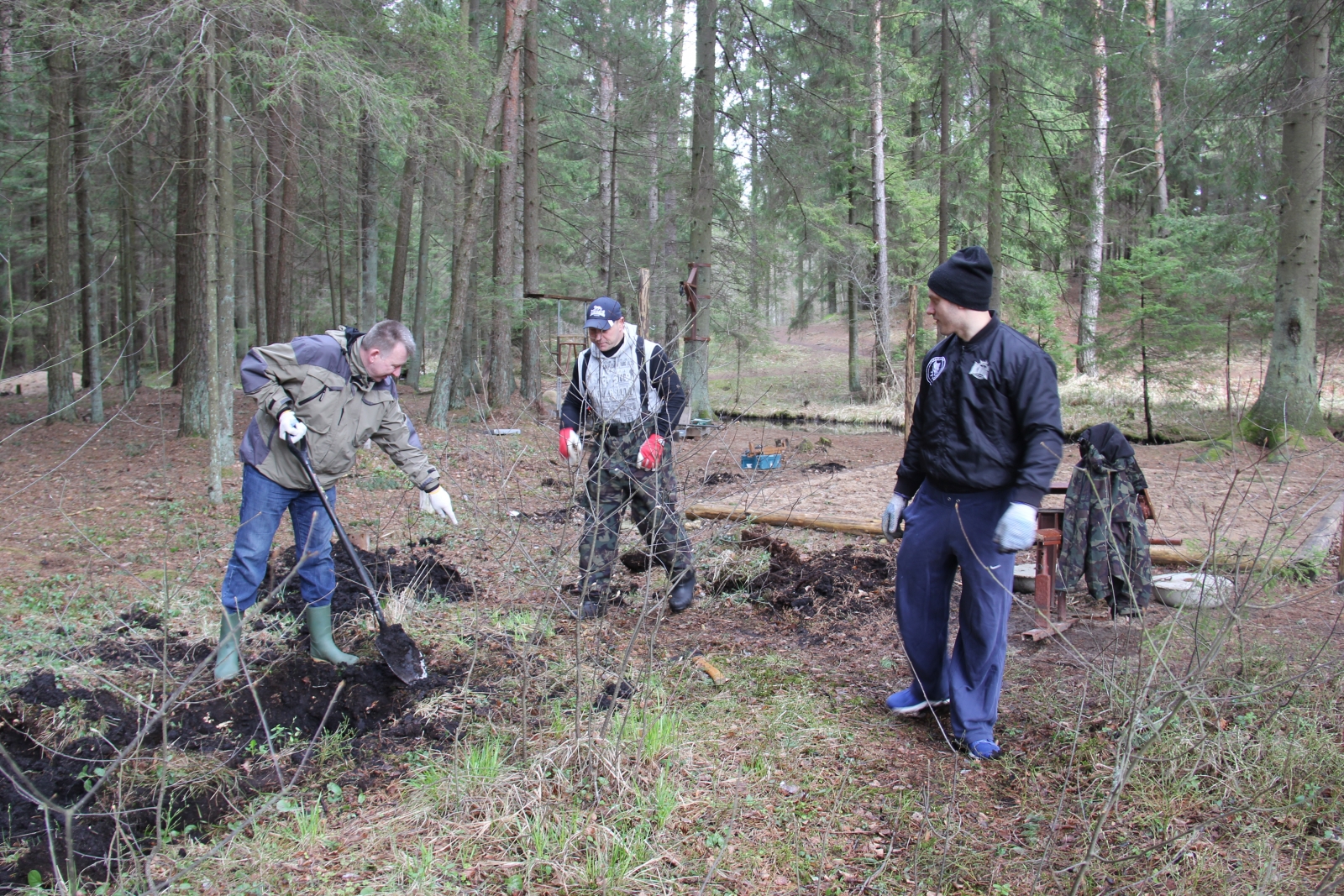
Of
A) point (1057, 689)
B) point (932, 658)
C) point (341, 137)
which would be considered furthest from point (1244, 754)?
point (341, 137)

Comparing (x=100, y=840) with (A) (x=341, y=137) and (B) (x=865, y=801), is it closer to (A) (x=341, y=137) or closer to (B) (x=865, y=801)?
(B) (x=865, y=801)

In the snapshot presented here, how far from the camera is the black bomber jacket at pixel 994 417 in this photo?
3.05 metres

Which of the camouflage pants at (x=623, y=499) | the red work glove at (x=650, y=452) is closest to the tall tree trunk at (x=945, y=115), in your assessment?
the camouflage pants at (x=623, y=499)

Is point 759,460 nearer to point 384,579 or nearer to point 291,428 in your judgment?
point 384,579

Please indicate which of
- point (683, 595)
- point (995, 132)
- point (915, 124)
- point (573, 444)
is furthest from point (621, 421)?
point (915, 124)

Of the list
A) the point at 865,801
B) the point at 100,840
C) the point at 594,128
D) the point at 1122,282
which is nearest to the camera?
the point at 100,840

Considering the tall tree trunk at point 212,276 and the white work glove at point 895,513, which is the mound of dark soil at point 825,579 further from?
the tall tree trunk at point 212,276

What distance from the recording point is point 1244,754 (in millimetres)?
3002

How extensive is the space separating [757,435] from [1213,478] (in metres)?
7.87

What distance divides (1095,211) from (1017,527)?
1450 centimetres

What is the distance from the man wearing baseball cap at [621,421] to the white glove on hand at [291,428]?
1.28 m

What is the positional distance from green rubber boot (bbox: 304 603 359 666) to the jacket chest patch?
3.02 meters

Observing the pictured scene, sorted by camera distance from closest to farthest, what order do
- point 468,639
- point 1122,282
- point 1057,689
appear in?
point 1057,689 < point 468,639 < point 1122,282

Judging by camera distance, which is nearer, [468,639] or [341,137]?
[468,639]
